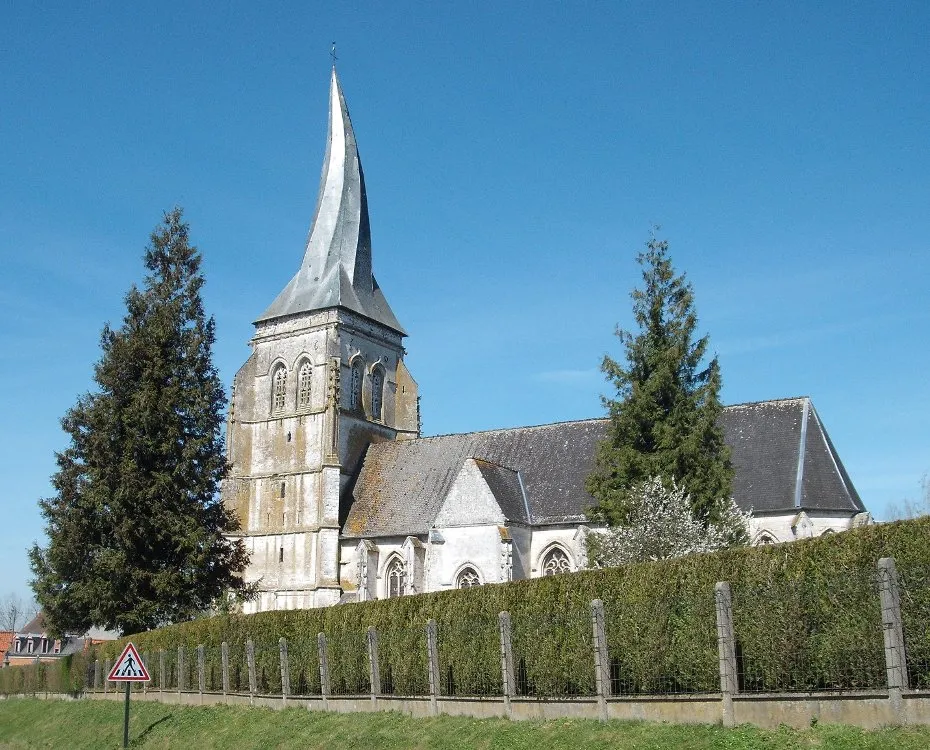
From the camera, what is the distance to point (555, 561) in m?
41.8

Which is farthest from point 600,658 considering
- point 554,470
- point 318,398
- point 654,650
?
point 318,398

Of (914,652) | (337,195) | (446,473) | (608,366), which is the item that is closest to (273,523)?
(446,473)

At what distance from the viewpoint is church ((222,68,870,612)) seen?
4000cm

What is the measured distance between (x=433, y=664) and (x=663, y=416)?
1362 centimetres

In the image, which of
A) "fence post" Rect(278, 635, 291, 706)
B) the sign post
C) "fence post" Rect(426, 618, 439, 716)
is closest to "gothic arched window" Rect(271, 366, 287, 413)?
"fence post" Rect(278, 635, 291, 706)

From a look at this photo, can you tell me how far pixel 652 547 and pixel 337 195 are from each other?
106 feet

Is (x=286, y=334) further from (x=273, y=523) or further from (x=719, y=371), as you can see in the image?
(x=719, y=371)

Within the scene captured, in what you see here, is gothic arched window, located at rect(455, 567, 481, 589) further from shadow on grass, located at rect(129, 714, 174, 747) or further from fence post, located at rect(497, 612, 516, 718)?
fence post, located at rect(497, 612, 516, 718)

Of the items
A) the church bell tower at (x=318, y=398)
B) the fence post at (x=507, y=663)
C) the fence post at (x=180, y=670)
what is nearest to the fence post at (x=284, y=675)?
the fence post at (x=180, y=670)

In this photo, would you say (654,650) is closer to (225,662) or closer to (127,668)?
(127,668)

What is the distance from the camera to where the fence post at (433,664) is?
1988 centimetres

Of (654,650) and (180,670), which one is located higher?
(654,650)

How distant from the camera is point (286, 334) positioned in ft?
174

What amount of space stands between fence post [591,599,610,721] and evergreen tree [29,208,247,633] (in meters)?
21.1
